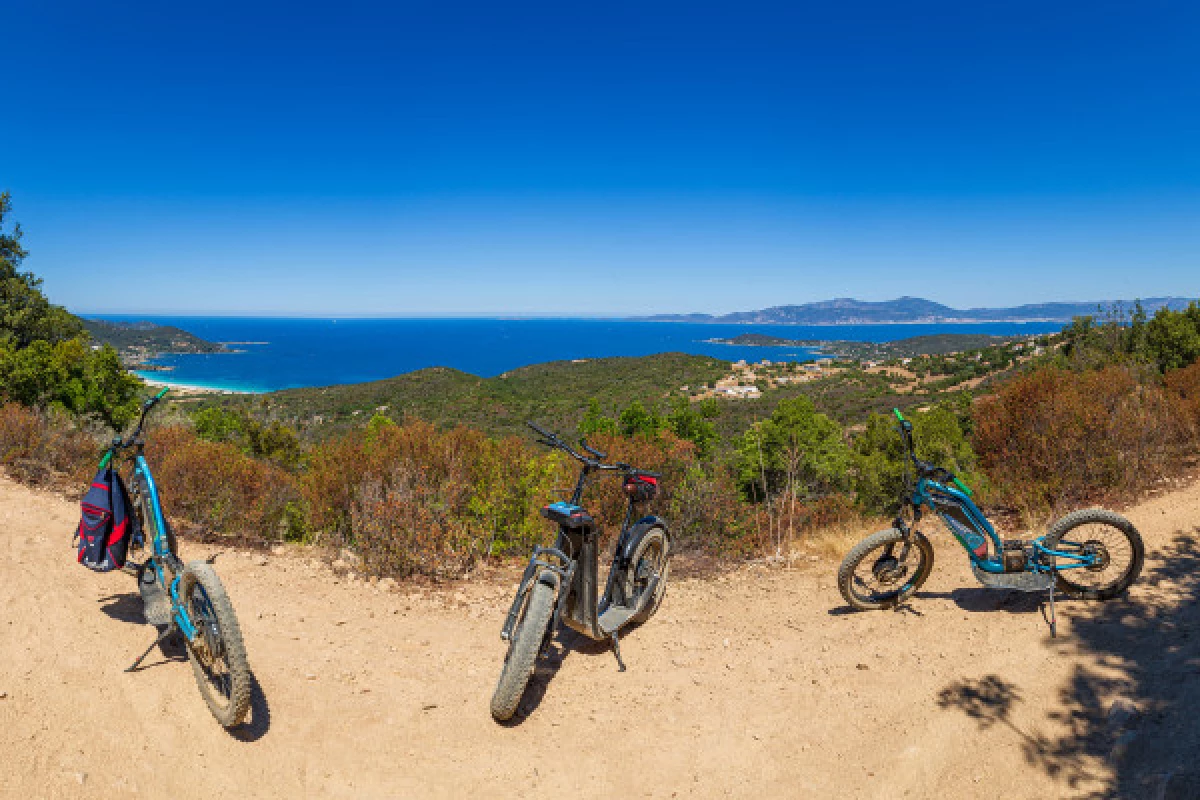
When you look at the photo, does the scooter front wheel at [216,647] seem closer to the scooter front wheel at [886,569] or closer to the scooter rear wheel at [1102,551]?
the scooter front wheel at [886,569]

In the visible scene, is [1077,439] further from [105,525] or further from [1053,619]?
[105,525]

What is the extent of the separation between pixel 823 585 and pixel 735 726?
226cm

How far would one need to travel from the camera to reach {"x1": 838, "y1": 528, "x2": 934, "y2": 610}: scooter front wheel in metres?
4.57

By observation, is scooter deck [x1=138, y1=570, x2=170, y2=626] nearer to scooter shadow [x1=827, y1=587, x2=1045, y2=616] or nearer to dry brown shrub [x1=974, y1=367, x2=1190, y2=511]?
scooter shadow [x1=827, y1=587, x2=1045, y2=616]

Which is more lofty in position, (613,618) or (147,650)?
(147,650)

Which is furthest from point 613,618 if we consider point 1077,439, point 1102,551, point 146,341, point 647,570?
point 146,341

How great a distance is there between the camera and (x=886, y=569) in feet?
15.3

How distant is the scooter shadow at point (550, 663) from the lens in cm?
367

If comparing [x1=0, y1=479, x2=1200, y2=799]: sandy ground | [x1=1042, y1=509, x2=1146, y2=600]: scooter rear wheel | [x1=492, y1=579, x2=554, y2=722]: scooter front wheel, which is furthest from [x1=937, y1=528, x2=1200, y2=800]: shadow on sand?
[x1=492, y1=579, x2=554, y2=722]: scooter front wheel

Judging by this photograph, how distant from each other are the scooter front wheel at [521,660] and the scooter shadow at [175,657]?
134 cm

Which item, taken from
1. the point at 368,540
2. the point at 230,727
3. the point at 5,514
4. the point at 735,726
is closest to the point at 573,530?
the point at 735,726

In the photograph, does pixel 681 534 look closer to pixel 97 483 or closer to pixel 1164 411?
pixel 97 483

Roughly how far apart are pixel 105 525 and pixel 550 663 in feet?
10.2

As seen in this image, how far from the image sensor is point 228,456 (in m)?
6.72
